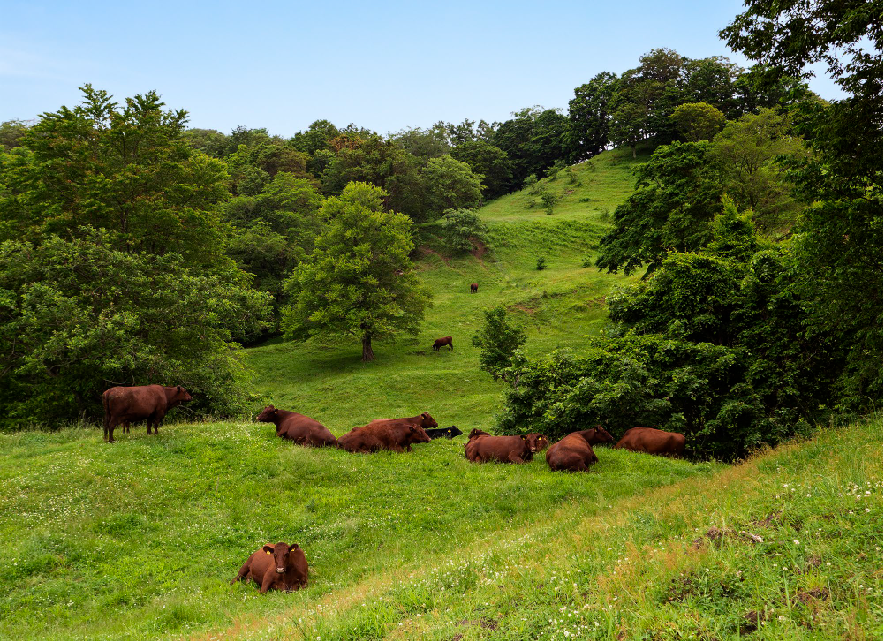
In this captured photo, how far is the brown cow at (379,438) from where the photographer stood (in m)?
16.4

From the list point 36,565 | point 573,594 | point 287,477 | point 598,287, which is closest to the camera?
point 573,594

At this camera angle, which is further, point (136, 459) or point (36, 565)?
point (136, 459)

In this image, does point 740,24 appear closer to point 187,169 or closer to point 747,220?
point 747,220

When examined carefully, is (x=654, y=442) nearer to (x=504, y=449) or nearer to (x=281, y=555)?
(x=504, y=449)

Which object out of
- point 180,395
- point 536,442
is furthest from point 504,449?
point 180,395

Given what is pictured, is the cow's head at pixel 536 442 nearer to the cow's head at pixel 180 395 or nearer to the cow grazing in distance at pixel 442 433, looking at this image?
the cow grazing in distance at pixel 442 433

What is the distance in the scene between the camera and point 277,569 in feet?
28.8

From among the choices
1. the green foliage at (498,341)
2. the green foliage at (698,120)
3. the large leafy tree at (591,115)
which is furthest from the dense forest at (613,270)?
the large leafy tree at (591,115)

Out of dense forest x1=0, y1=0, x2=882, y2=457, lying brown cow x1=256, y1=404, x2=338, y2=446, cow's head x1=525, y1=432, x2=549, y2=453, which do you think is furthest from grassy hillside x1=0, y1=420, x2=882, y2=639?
dense forest x1=0, y1=0, x2=882, y2=457

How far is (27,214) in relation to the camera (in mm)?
27984

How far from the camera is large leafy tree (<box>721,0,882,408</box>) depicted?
10.8 m

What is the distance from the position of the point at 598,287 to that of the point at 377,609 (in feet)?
159

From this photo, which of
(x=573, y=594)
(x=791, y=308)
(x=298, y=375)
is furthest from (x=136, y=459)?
(x=298, y=375)

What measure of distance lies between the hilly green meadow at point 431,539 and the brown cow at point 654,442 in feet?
4.20
